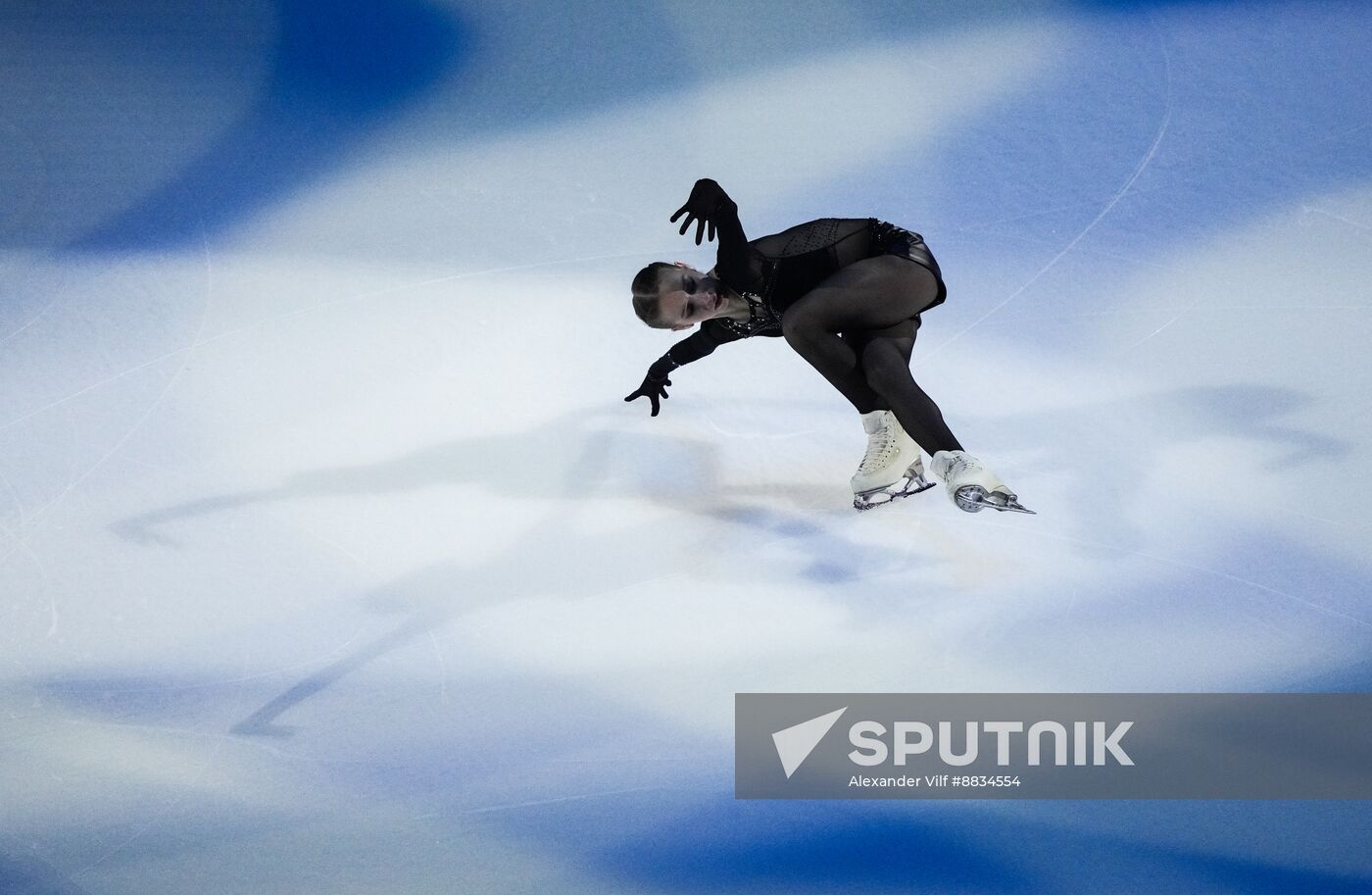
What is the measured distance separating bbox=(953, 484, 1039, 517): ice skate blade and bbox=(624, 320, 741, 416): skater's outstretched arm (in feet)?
2.92

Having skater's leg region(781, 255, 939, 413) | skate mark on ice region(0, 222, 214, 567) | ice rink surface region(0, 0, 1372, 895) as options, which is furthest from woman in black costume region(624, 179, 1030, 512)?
skate mark on ice region(0, 222, 214, 567)

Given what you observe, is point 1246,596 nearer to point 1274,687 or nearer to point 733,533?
point 1274,687

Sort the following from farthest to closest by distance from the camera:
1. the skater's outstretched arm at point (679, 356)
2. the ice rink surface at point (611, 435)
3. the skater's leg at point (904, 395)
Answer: the skater's outstretched arm at point (679, 356) < the skater's leg at point (904, 395) < the ice rink surface at point (611, 435)

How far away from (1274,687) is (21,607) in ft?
10.1

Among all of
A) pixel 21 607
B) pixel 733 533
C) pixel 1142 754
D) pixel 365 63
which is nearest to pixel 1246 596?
pixel 1142 754

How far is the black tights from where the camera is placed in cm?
349

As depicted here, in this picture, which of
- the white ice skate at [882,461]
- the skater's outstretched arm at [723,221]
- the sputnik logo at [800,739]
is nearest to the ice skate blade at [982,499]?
Result: the white ice skate at [882,461]

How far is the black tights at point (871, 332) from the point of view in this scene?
11.5 ft

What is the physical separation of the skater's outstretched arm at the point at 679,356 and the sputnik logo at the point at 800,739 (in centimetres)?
128

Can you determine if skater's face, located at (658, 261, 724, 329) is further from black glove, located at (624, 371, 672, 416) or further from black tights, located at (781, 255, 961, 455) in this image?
black glove, located at (624, 371, 672, 416)

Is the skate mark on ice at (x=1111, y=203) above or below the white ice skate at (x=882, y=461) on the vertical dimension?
above

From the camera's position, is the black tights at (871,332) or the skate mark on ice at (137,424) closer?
the black tights at (871,332)

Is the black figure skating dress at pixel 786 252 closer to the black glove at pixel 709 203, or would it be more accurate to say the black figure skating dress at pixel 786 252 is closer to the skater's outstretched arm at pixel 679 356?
the black glove at pixel 709 203

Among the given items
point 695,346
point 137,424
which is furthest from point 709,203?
point 137,424
